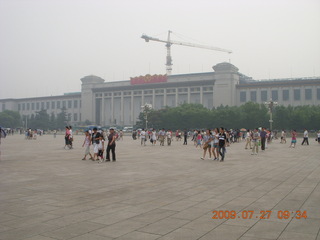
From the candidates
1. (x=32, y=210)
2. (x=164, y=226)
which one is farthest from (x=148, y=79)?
(x=164, y=226)

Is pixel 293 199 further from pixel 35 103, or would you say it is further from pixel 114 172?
Answer: pixel 35 103

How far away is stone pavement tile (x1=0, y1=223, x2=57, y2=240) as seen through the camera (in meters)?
4.10

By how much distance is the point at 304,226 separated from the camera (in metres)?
4.50

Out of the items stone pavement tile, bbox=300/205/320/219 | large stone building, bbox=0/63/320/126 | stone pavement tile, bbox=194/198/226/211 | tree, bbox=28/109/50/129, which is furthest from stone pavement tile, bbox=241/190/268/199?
tree, bbox=28/109/50/129

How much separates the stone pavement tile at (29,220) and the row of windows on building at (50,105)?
362 ft

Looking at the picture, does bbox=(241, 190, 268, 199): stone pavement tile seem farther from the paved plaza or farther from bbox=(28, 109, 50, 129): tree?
bbox=(28, 109, 50, 129): tree

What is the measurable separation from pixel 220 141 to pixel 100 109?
3806 inches

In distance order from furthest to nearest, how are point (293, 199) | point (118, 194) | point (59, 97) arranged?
point (59, 97)
point (118, 194)
point (293, 199)

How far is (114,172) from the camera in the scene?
402 inches

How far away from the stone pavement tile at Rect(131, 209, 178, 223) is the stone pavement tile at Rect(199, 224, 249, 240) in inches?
38.9

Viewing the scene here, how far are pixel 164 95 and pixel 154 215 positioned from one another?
88.3m

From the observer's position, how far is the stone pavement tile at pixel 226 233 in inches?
161

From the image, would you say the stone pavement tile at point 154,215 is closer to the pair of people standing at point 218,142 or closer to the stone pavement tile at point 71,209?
the stone pavement tile at point 71,209

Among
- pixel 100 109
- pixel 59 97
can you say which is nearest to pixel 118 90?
pixel 100 109
